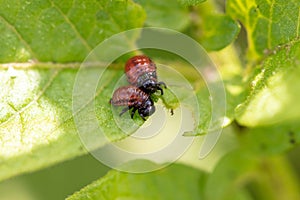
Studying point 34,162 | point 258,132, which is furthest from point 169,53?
point 34,162

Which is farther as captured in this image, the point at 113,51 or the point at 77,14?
the point at 113,51

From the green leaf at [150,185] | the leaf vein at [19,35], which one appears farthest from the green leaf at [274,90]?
the leaf vein at [19,35]

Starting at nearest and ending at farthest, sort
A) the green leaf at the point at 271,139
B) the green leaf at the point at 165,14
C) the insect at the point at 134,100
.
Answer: the insect at the point at 134,100, the green leaf at the point at 165,14, the green leaf at the point at 271,139

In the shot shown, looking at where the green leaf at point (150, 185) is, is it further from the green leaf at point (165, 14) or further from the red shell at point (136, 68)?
the green leaf at point (165, 14)

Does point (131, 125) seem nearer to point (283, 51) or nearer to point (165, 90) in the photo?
point (165, 90)

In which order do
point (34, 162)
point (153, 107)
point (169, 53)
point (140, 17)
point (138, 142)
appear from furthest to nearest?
point (138, 142), point (169, 53), point (140, 17), point (153, 107), point (34, 162)

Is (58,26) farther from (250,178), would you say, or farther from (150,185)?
(250,178)

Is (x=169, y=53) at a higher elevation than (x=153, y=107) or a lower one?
higher
